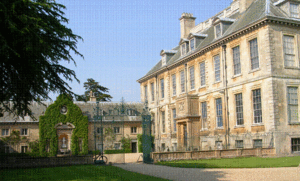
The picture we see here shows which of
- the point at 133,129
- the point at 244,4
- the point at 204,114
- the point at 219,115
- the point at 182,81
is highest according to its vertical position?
the point at 244,4

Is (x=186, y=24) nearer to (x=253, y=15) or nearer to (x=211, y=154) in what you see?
(x=253, y=15)

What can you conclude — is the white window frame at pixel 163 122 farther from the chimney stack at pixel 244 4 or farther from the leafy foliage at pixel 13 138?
the leafy foliage at pixel 13 138

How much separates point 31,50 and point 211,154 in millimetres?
14364

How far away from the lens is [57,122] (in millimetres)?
40875

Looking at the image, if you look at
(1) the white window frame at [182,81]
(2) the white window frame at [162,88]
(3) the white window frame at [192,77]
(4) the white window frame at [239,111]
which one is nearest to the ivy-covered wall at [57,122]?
(2) the white window frame at [162,88]

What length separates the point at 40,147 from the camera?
40156 millimetres

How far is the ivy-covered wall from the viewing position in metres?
40.2

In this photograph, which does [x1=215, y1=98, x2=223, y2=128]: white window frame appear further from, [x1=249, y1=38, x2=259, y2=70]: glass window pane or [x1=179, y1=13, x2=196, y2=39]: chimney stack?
[x1=179, y1=13, x2=196, y2=39]: chimney stack

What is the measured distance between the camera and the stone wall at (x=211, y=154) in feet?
68.1

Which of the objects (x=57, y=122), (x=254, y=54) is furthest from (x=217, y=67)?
(x=57, y=122)

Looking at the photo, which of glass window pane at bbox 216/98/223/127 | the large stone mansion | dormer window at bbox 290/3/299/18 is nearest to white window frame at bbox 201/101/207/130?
the large stone mansion

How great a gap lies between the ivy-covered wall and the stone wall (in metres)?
22.3

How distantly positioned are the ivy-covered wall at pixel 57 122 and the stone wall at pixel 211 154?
Result: 22256 millimetres

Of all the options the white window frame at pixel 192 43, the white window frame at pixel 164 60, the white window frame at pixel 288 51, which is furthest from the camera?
the white window frame at pixel 164 60
